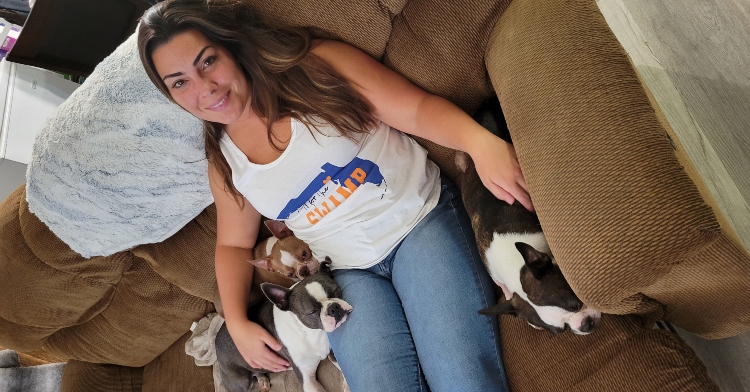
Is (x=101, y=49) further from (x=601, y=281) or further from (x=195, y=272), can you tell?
(x=601, y=281)

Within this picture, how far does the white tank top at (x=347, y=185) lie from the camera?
1.41m

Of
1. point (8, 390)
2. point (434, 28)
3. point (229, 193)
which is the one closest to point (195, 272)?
point (229, 193)

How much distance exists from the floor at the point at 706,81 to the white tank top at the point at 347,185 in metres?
0.92

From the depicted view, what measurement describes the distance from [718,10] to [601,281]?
53.6 inches

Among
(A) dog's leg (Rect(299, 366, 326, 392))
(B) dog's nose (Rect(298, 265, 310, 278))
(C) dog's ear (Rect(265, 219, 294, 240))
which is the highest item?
(C) dog's ear (Rect(265, 219, 294, 240))

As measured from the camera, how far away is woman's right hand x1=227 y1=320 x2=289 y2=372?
172cm

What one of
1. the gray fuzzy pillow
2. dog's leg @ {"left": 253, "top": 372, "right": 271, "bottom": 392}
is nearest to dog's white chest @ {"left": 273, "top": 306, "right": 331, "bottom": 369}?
dog's leg @ {"left": 253, "top": 372, "right": 271, "bottom": 392}

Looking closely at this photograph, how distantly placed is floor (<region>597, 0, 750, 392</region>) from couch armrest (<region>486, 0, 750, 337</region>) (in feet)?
2.25

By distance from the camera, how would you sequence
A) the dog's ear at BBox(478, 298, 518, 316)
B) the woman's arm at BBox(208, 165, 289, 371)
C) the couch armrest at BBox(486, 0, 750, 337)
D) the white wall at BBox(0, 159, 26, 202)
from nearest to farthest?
the couch armrest at BBox(486, 0, 750, 337) → the dog's ear at BBox(478, 298, 518, 316) → the woman's arm at BBox(208, 165, 289, 371) → the white wall at BBox(0, 159, 26, 202)

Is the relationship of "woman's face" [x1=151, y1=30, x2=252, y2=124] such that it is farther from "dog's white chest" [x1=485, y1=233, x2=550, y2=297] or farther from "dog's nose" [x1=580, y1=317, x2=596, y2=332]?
"dog's nose" [x1=580, y1=317, x2=596, y2=332]

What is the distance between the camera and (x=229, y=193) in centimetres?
159

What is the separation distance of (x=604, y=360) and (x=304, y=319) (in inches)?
36.5

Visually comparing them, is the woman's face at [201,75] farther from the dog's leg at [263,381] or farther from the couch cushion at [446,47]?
the dog's leg at [263,381]

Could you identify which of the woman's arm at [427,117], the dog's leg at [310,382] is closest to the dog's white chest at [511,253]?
the woman's arm at [427,117]
